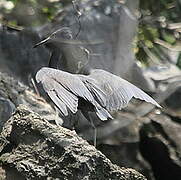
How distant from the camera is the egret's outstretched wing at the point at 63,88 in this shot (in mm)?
3783

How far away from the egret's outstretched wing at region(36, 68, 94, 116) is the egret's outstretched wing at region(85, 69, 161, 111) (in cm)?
19

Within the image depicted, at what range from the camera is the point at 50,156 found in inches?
144

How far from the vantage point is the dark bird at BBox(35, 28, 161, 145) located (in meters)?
3.84

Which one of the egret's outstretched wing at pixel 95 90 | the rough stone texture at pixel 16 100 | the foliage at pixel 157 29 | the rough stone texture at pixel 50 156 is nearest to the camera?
the rough stone texture at pixel 50 156

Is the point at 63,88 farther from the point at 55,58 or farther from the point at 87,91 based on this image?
the point at 55,58

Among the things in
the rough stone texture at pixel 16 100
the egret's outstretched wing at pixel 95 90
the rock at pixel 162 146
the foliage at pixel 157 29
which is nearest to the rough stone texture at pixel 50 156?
the egret's outstretched wing at pixel 95 90

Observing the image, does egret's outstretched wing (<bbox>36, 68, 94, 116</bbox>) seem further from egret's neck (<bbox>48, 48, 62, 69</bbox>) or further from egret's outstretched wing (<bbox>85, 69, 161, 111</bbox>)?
egret's neck (<bbox>48, 48, 62, 69</bbox>)

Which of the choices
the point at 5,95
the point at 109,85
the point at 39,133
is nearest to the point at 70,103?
the point at 39,133

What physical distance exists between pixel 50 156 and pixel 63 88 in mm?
468

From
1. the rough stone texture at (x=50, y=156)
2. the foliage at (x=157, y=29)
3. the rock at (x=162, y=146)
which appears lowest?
the rock at (x=162, y=146)

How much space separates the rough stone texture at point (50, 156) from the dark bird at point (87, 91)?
17 cm

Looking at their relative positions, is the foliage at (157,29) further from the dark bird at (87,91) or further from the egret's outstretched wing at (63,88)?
the egret's outstretched wing at (63,88)

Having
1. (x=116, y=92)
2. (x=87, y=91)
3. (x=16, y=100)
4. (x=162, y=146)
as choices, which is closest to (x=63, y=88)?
(x=87, y=91)

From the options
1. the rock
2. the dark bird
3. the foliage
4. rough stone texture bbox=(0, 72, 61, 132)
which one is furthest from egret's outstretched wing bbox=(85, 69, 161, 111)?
the foliage
